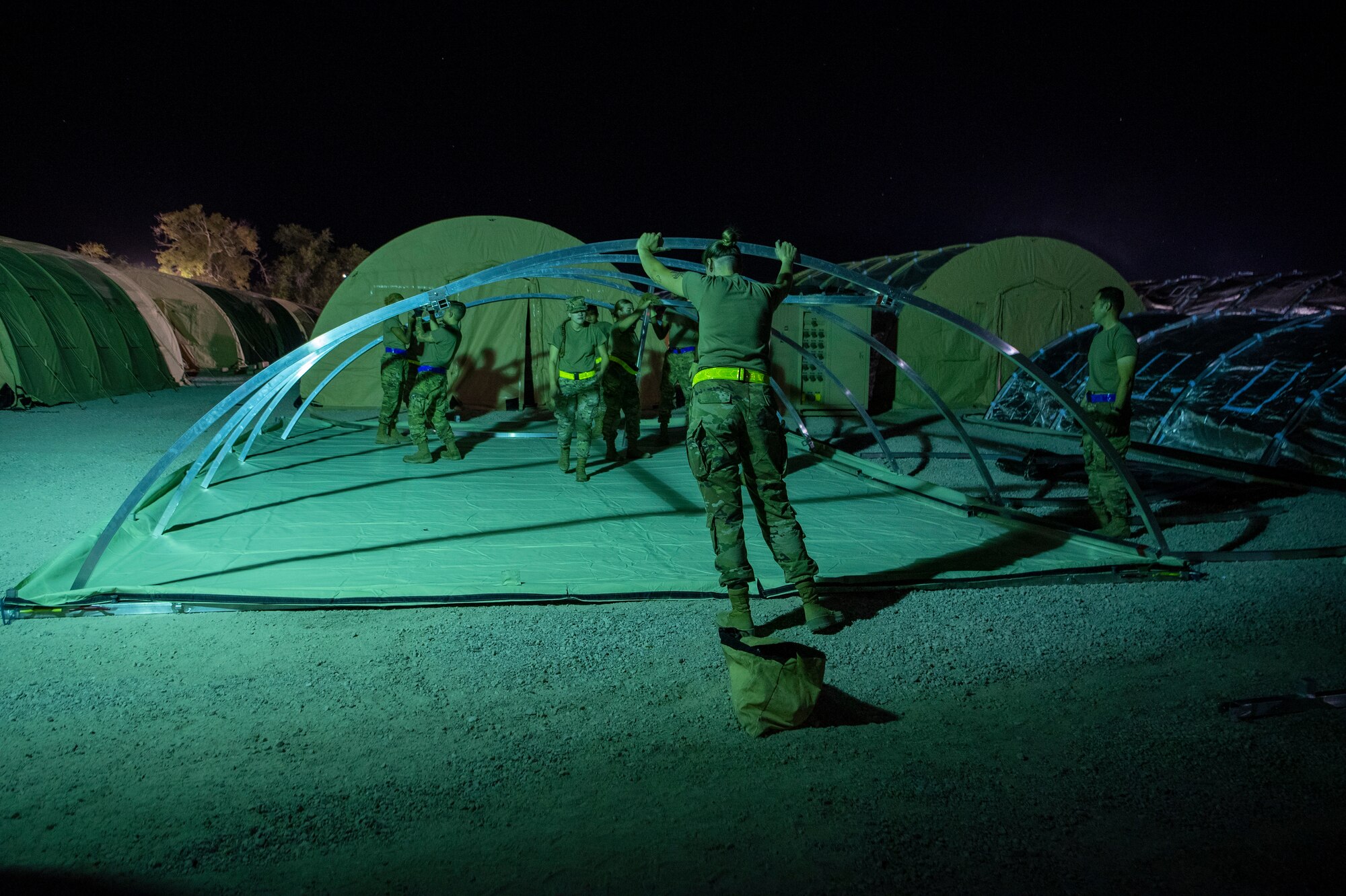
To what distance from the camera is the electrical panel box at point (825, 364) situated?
1462 centimetres

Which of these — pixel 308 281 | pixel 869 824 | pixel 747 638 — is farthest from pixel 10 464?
pixel 308 281

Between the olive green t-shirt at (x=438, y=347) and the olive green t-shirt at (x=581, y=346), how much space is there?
57.3 inches

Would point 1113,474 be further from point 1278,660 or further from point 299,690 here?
point 299,690

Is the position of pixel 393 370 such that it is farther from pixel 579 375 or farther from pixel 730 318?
pixel 730 318

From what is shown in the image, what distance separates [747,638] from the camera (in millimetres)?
2943

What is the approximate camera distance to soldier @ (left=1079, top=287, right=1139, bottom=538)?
5.29 meters

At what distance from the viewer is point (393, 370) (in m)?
9.43

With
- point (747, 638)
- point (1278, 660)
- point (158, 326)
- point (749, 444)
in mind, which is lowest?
point (1278, 660)

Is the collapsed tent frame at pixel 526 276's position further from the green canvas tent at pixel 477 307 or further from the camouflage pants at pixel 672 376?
the green canvas tent at pixel 477 307

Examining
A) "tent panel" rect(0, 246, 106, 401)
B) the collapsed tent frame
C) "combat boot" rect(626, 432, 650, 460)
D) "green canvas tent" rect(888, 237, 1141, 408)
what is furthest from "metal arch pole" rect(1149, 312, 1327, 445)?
"tent panel" rect(0, 246, 106, 401)

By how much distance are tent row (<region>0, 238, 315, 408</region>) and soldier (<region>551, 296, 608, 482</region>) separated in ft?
39.2

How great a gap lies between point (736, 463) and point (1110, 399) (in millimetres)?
3466

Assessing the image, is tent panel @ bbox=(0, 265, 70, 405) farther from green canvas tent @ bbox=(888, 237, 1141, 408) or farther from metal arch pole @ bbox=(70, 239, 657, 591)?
green canvas tent @ bbox=(888, 237, 1141, 408)

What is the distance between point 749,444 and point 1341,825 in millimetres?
2470
